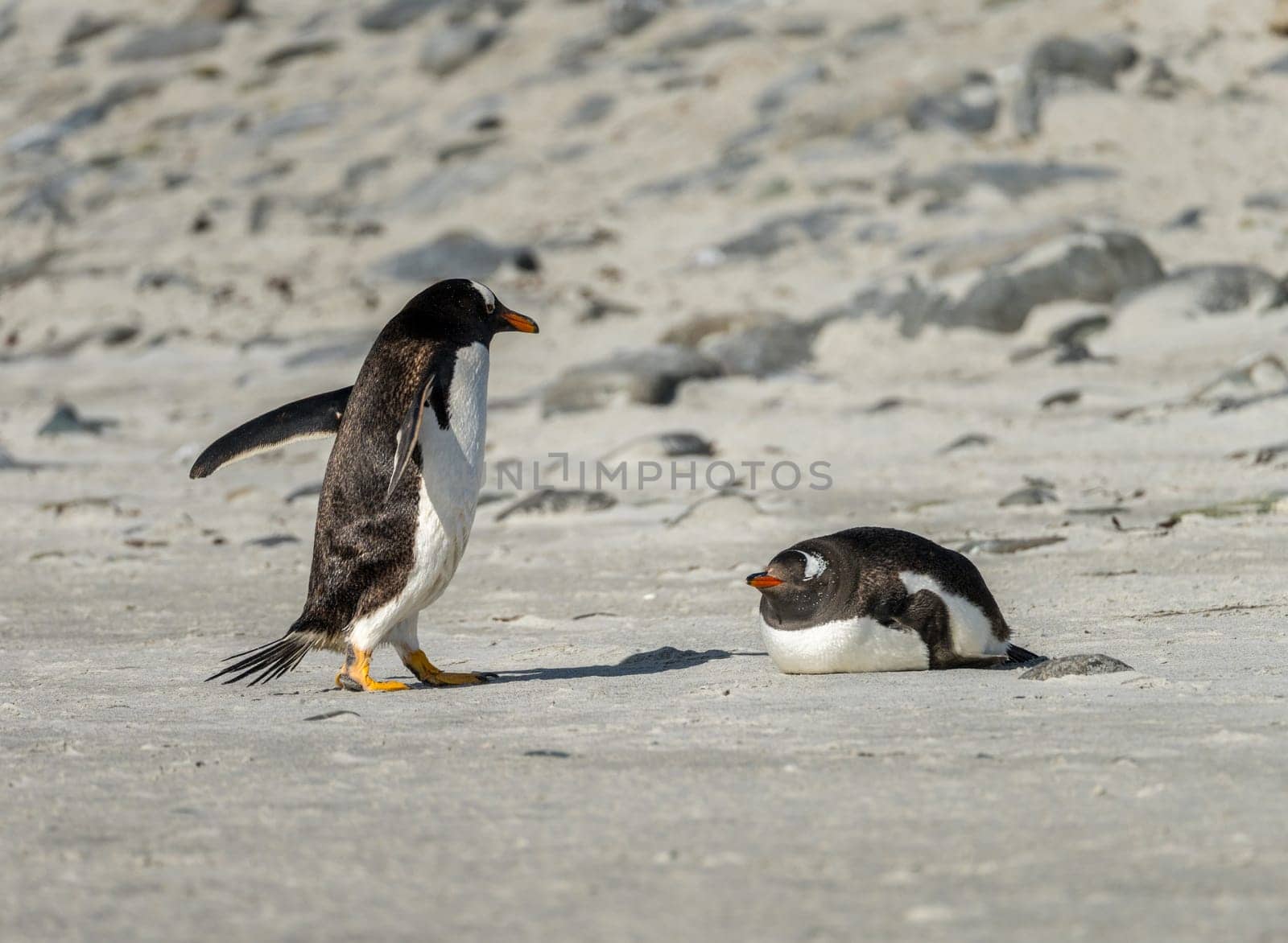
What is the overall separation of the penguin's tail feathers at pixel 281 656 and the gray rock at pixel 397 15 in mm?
17042

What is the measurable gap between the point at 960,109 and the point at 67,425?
828cm

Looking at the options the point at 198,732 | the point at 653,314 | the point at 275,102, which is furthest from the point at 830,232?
the point at 198,732

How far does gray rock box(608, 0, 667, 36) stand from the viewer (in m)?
18.8

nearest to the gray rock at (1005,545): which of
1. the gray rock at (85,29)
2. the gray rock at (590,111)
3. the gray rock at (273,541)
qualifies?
the gray rock at (273,541)

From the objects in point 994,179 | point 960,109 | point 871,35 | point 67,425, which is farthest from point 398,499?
point 871,35

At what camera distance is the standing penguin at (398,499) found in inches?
173

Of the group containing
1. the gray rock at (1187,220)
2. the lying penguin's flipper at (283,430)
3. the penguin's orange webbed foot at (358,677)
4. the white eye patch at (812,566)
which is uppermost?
the lying penguin's flipper at (283,430)

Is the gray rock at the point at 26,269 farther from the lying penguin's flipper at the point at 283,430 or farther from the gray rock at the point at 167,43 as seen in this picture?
the lying penguin's flipper at the point at 283,430

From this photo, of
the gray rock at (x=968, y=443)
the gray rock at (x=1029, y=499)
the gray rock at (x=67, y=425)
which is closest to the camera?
the gray rock at (x=1029, y=499)

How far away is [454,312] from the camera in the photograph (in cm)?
464

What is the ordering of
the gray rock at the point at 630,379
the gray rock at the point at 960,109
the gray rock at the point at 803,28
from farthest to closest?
the gray rock at the point at 803,28
the gray rock at the point at 960,109
the gray rock at the point at 630,379

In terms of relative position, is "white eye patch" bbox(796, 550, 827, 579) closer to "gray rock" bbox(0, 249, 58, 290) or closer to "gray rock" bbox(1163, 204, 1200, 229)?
"gray rock" bbox(1163, 204, 1200, 229)

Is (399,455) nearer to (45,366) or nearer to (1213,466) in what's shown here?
(1213,466)

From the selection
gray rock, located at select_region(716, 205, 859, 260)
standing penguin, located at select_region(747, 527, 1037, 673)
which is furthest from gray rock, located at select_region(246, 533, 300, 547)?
gray rock, located at select_region(716, 205, 859, 260)
